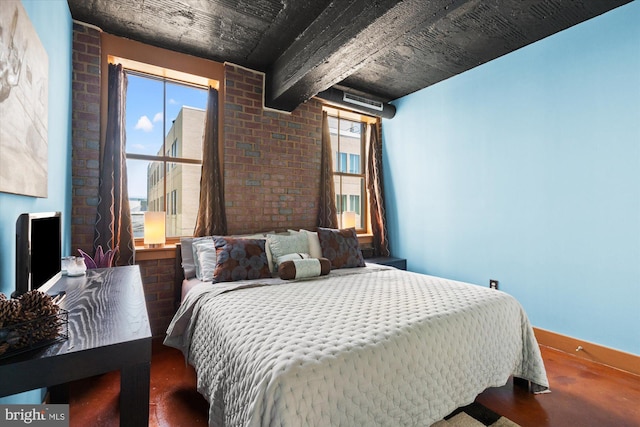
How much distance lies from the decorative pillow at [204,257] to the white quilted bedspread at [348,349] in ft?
0.84

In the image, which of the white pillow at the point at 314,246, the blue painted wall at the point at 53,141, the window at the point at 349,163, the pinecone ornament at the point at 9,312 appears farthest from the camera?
the window at the point at 349,163

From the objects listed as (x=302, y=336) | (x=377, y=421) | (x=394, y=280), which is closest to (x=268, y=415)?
(x=302, y=336)

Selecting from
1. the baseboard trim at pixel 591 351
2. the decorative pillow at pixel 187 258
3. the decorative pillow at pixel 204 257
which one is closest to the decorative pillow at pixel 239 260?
the decorative pillow at pixel 204 257

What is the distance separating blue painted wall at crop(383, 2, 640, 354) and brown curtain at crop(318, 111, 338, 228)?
1201 mm

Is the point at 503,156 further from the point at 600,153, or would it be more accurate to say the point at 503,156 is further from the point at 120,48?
the point at 120,48

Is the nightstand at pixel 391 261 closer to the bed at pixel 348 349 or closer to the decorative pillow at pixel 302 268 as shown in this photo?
the decorative pillow at pixel 302 268

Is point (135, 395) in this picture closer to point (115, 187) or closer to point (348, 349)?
point (348, 349)

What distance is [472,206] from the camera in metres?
3.47

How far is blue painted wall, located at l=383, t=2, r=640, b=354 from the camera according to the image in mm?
2424

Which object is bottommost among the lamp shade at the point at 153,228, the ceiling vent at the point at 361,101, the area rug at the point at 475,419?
the area rug at the point at 475,419

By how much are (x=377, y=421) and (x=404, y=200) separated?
3336 millimetres

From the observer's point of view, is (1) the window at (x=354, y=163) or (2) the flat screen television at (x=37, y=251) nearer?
(2) the flat screen television at (x=37, y=251)

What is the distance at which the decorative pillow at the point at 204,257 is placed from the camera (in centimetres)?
254

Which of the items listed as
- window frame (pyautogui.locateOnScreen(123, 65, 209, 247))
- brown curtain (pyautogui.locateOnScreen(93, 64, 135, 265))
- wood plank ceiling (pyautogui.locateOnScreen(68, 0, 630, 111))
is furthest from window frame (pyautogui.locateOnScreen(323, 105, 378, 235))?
brown curtain (pyautogui.locateOnScreen(93, 64, 135, 265))
